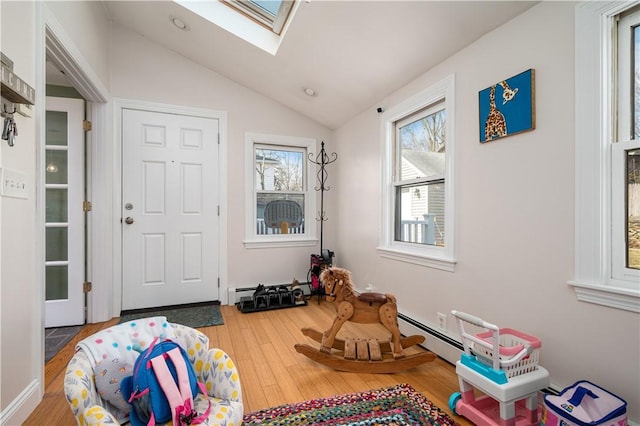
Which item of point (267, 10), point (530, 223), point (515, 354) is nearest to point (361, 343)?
point (515, 354)

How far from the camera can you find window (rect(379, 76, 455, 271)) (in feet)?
6.95

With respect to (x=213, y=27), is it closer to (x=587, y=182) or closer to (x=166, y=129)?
(x=166, y=129)

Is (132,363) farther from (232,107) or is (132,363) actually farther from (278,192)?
(232,107)

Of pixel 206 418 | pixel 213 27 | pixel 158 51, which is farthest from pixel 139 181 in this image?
pixel 206 418

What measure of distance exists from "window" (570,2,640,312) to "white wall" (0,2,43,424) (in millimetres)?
2677

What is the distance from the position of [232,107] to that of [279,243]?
169cm

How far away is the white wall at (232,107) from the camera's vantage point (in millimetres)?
3047

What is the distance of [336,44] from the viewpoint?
2.34 metres

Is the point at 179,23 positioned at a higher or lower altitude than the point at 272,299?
higher

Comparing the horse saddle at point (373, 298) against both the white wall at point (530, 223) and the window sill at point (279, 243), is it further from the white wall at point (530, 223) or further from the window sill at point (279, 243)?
the window sill at point (279, 243)

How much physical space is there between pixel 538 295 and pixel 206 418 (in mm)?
1664

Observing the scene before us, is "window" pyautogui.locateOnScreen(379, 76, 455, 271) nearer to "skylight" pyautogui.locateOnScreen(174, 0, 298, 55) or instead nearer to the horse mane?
the horse mane

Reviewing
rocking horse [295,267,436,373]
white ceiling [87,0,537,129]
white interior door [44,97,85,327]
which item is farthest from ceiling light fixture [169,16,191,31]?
rocking horse [295,267,436,373]

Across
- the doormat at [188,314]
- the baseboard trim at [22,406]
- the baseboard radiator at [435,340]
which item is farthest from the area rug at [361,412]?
the doormat at [188,314]
